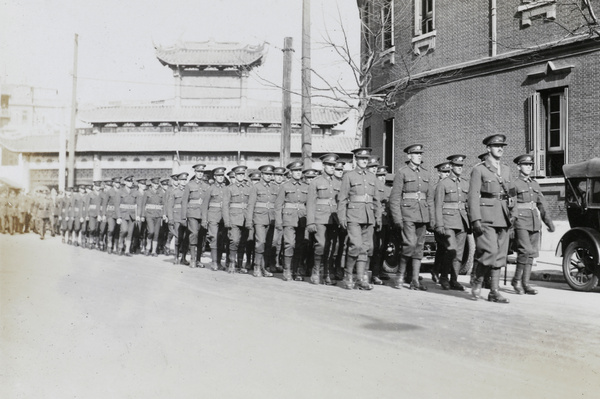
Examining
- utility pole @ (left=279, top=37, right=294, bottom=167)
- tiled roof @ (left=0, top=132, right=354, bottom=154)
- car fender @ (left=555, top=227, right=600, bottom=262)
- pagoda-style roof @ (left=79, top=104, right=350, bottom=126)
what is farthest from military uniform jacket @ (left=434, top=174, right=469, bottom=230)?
pagoda-style roof @ (left=79, top=104, right=350, bottom=126)

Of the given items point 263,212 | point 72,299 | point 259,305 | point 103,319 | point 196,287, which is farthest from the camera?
point 263,212

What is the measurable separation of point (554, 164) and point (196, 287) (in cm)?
1048

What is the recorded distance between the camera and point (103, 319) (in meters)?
6.80

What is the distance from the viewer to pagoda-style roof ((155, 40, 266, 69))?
136ft

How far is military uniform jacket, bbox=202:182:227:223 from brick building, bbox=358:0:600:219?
23.3 feet

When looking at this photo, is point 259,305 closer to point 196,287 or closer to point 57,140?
point 196,287

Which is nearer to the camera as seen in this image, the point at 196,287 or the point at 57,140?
the point at 196,287

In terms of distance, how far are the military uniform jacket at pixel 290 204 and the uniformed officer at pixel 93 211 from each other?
28.7 ft

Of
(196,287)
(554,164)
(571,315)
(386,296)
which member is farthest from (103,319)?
(554,164)

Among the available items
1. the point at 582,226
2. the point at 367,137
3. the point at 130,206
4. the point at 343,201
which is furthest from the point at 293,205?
the point at 367,137

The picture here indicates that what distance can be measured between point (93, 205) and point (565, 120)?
13902 mm

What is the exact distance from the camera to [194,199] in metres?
13.3

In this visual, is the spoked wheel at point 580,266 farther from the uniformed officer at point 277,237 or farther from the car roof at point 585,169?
the uniformed officer at point 277,237

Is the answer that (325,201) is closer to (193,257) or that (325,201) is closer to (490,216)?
(490,216)
